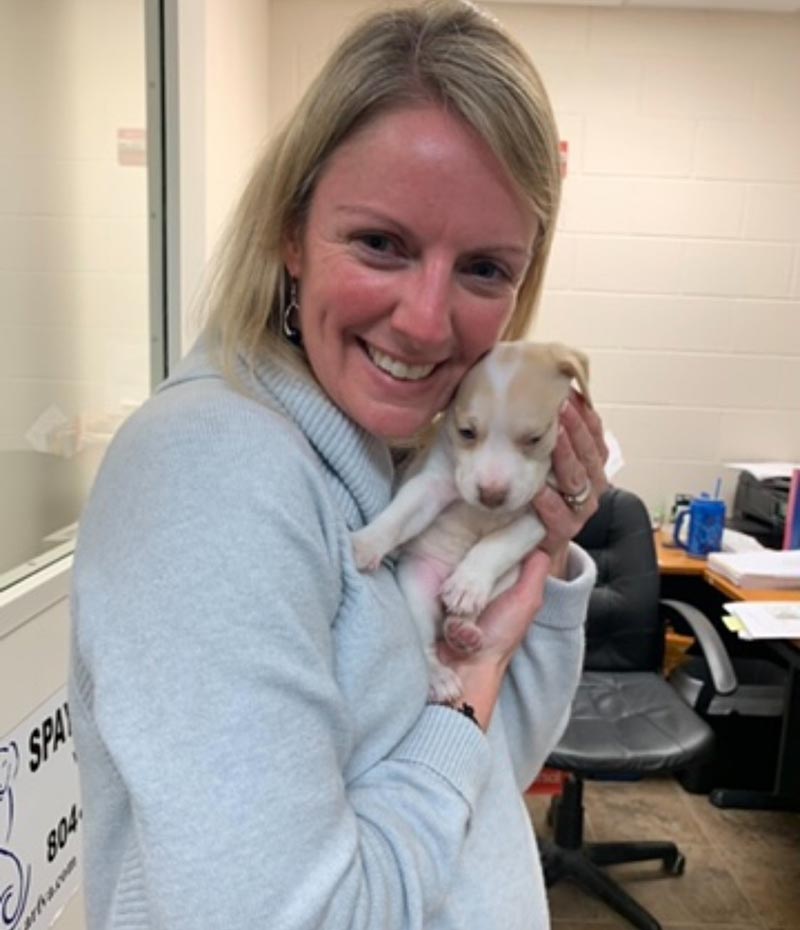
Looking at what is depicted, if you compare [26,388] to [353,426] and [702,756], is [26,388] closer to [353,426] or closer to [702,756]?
[353,426]

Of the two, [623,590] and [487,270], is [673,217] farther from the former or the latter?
[487,270]

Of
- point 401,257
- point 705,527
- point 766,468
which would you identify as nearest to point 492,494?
point 401,257

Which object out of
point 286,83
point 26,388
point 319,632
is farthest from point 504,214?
point 286,83

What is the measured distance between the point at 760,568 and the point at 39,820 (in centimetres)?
204

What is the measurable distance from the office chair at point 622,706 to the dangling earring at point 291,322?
1.67m

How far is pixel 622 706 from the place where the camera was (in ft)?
7.82

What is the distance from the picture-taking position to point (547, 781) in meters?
2.61

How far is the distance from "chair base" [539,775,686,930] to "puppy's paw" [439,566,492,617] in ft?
5.30

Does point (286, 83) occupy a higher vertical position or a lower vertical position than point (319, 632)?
higher

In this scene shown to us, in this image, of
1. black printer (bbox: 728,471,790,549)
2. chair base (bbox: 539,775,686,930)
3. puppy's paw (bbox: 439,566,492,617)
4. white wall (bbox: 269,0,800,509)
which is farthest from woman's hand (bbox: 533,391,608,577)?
white wall (bbox: 269,0,800,509)

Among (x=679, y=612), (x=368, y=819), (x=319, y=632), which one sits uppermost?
(x=319, y=632)

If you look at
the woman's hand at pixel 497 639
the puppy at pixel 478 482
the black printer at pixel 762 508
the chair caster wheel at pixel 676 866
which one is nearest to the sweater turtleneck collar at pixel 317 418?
the puppy at pixel 478 482

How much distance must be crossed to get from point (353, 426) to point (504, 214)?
24 cm

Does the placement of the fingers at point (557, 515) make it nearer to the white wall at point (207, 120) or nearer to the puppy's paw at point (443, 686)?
the puppy's paw at point (443, 686)
